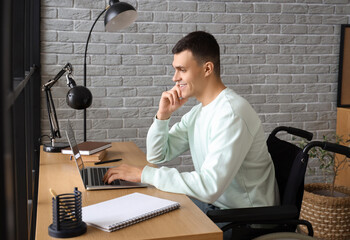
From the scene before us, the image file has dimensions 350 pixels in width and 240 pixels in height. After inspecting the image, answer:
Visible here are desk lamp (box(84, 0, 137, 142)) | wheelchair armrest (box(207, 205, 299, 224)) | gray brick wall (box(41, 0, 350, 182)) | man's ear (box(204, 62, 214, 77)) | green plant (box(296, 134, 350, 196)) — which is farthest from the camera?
gray brick wall (box(41, 0, 350, 182))

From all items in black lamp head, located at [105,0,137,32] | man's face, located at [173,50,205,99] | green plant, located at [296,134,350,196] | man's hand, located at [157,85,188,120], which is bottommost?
green plant, located at [296,134,350,196]

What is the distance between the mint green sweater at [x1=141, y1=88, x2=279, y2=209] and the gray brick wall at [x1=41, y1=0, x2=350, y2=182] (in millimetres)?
1218

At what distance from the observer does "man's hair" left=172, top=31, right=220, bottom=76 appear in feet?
6.00

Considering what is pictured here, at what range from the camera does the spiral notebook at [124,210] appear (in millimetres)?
1186

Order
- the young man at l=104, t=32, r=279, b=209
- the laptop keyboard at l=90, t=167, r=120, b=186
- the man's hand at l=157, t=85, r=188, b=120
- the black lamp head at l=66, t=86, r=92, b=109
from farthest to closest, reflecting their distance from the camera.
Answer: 1. the black lamp head at l=66, t=86, r=92, b=109
2. the man's hand at l=157, t=85, r=188, b=120
3. the laptop keyboard at l=90, t=167, r=120, b=186
4. the young man at l=104, t=32, r=279, b=209

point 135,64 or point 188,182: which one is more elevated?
point 135,64

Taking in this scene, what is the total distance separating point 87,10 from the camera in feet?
10.0

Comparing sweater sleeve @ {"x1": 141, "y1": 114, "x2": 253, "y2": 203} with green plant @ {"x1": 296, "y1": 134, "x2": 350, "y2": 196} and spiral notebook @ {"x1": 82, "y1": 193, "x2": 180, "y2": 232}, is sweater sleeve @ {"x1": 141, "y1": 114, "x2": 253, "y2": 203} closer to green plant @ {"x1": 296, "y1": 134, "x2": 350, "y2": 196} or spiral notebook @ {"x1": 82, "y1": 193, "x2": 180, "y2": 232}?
spiral notebook @ {"x1": 82, "y1": 193, "x2": 180, "y2": 232}

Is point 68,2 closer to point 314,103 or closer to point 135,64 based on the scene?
point 135,64

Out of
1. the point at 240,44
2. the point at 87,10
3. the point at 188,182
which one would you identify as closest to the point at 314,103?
the point at 240,44

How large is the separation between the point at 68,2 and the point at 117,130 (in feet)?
3.07

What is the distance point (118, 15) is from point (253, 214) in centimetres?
133

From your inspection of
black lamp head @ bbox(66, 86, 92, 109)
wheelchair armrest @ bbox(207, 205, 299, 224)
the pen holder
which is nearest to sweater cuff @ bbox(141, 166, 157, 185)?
wheelchair armrest @ bbox(207, 205, 299, 224)

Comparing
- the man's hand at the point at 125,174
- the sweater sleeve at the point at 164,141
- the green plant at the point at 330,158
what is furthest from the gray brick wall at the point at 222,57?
the man's hand at the point at 125,174
